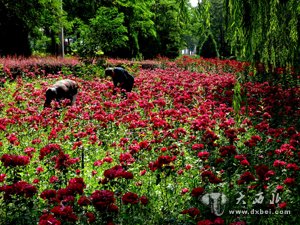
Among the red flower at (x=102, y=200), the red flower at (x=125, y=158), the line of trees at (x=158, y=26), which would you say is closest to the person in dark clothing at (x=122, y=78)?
the line of trees at (x=158, y=26)

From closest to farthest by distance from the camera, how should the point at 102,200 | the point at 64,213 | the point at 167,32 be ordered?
1. the point at 64,213
2. the point at 102,200
3. the point at 167,32

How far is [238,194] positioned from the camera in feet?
10.6

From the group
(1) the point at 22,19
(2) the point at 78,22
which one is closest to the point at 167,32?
(2) the point at 78,22

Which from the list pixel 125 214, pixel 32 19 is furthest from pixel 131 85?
pixel 32 19

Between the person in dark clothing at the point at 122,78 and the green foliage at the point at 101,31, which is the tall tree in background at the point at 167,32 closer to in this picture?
the green foliage at the point at 101,31

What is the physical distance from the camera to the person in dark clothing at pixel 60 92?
738cm

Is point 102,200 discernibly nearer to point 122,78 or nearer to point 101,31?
point 122,78

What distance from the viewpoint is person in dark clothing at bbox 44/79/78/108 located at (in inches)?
291

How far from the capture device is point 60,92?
7590mm

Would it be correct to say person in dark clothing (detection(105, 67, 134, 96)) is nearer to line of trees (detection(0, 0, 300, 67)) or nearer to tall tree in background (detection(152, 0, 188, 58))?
line of trees (detection(0, 0, 300, 67))

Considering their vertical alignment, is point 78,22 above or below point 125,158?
above

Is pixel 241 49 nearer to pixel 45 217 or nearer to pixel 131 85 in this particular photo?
pixel 45 217

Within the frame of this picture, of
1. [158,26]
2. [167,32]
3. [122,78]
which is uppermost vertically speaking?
[158,26]

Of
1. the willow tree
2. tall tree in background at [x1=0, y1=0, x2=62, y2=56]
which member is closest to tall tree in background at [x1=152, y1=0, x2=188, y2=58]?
tall tree in background at [x1=0, y1=0, x2=62, y2=56]
